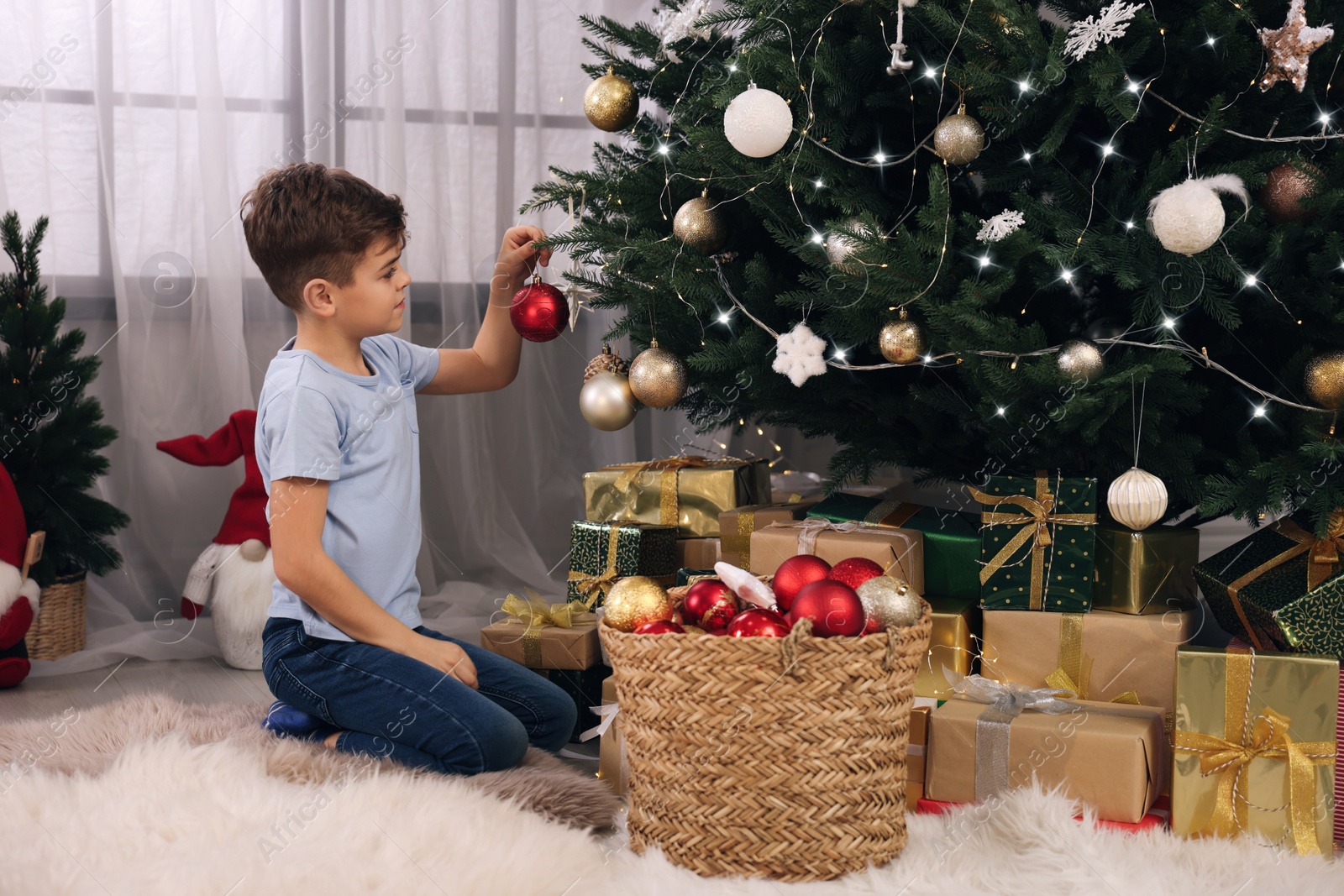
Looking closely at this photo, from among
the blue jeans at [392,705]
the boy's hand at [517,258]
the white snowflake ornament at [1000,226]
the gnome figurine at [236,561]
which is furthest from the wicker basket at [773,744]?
the gnome figurine at [236,561]

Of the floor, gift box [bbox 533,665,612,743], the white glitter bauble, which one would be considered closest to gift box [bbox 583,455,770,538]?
gift box [bbox 533,665,612,743]

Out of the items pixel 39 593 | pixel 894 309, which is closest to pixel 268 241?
pixel 894 309

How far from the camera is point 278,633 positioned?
4.71 feet

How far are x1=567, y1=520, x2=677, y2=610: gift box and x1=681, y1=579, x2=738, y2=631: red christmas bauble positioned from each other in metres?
0.45

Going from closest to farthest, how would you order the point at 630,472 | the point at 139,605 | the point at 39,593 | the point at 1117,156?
the point at 1117,156
the point at 630,472
the point at 39,593
the point at 139,605

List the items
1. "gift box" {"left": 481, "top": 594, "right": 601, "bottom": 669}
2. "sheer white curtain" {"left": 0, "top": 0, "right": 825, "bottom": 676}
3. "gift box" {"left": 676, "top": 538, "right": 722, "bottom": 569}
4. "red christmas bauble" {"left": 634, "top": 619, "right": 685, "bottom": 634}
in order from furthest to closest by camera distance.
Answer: "sheer white curtain" {"left": 0, "top": 0, "right": 825, "bottom": 676}
"gift box" {"left": 676, "top": 538, "right": 722, "bottom": 569}
"gift box" {"left": 481, "top": 594, "right": 601, "bottom": 669}
"red christmas bauble" {"left": 634, "top": 619, "right": 685, "bottom": 634}

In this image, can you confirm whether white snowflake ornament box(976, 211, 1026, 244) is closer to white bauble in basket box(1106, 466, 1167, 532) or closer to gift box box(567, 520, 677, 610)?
white bauble in basket box(1106, 466, 1167, 532)

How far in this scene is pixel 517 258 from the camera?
172 cm

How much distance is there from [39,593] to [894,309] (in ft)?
5.39

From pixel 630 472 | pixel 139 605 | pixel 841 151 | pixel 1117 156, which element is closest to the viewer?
pixel 1117 156

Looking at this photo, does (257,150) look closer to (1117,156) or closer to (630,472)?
(630,472)

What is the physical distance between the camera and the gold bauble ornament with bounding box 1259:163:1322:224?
4.14ft

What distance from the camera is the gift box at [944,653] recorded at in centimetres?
145

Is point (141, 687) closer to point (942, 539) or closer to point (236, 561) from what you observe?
point (236, 561)
